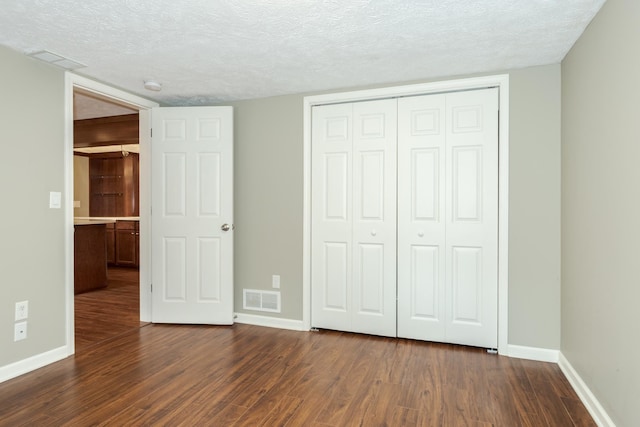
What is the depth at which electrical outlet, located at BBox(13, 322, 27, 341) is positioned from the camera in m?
2.66

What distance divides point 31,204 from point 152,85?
1356 millimetres

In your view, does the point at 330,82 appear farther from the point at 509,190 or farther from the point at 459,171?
the point at 509,190

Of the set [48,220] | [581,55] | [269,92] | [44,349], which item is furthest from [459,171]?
[44,349]

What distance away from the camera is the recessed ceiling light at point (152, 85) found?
3316 millimetres

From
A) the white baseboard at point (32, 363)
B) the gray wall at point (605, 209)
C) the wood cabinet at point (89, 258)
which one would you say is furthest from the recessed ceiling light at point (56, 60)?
the gray wall at point (605, 209)

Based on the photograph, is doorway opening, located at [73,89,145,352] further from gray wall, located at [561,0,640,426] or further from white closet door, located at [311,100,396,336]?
gray wall, located at [561,0,640,426]

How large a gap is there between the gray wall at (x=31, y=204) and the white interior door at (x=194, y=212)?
0.98 metres

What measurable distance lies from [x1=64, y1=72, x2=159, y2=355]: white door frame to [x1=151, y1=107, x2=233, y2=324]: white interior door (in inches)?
4.5

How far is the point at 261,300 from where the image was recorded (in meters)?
3.88

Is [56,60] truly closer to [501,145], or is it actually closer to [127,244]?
[501,145]

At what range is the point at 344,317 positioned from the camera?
142 inches

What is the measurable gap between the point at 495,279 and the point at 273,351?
1.90 metres

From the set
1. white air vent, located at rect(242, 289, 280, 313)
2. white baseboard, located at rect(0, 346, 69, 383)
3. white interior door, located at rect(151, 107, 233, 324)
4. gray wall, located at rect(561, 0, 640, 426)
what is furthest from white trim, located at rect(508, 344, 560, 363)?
white baseboard, located at rect(0, 346, 69, 383)

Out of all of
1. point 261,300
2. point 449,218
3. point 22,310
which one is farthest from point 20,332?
point 449,218
